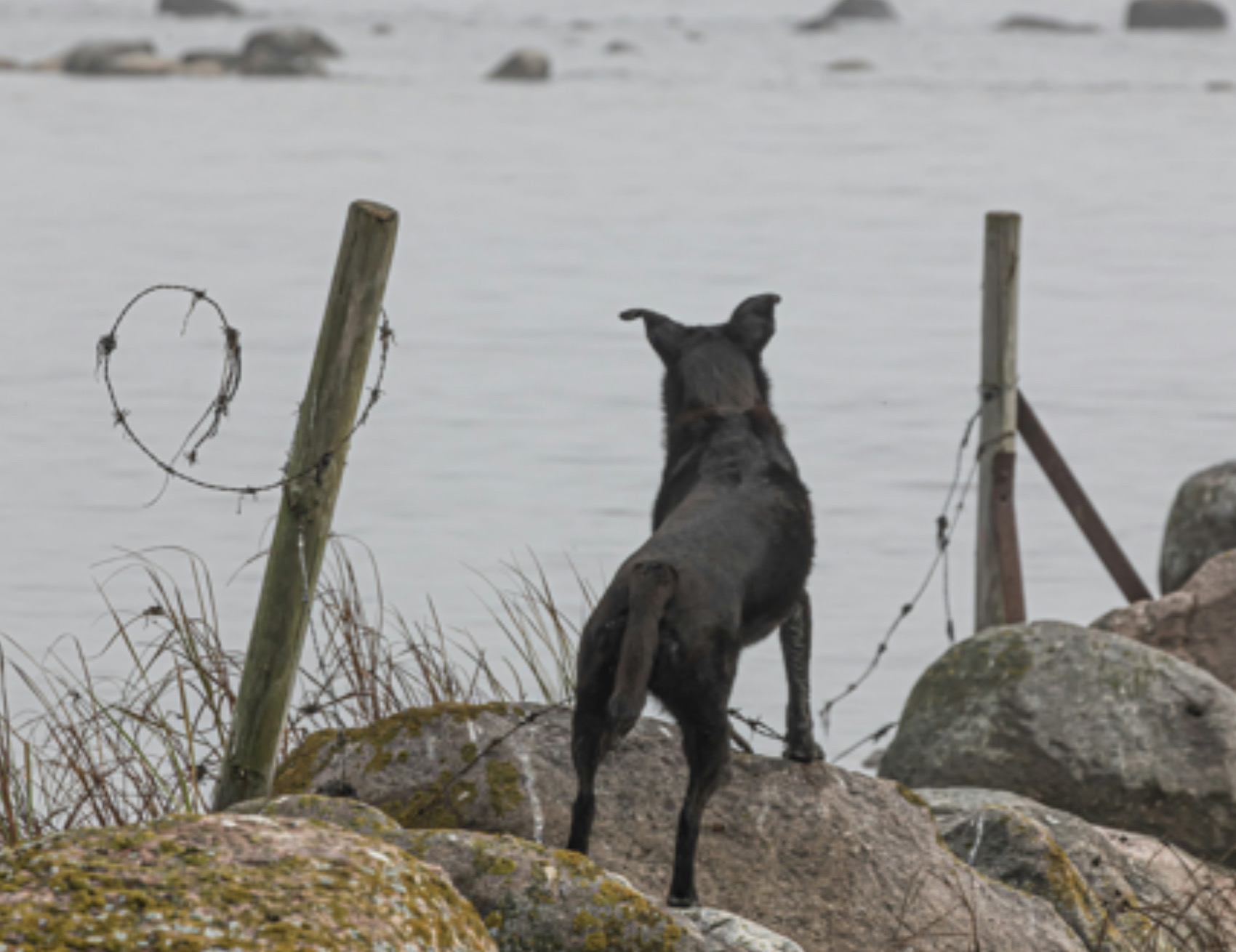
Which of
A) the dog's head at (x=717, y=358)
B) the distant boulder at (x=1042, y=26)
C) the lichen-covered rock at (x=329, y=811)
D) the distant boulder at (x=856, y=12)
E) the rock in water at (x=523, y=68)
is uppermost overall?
the distant boulder at (x=856, y=12)

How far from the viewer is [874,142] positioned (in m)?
34.4

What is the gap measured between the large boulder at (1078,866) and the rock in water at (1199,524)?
350 cm

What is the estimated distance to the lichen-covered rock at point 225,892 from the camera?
8.97ft

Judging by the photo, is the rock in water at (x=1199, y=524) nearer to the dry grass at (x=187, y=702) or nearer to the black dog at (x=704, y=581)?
the dry grass at (x=187, y=702)

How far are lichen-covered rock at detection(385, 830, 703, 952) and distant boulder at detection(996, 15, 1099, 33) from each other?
66.3m

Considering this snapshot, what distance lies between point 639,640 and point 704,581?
27 cm

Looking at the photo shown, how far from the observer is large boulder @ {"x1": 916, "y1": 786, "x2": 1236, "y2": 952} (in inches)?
198

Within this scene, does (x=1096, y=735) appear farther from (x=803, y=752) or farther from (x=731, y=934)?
(x=731, y=934)

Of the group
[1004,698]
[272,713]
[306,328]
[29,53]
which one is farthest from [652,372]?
[29,53]

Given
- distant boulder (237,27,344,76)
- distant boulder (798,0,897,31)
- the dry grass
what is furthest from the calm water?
distant boulder (798,0,897,31)

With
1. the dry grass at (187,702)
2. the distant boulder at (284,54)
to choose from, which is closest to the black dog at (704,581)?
the dry grass at (187,702)

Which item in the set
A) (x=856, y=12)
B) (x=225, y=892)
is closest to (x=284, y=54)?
(x=856, y=12)

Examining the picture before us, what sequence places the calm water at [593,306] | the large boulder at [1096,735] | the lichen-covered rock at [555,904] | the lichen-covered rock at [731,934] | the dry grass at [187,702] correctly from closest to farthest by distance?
the lichen-covered rock at [555,904] < the lichen-covered rock at [731,934] < the dry grass at [187,702] < the large boulder at [1096,735] < the calm water at [593,306]

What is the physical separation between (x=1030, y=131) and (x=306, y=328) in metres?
22.6
